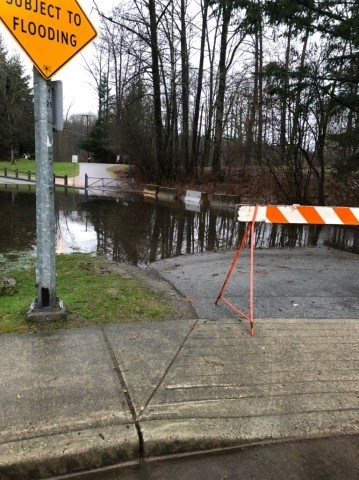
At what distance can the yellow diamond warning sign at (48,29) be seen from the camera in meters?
3.96

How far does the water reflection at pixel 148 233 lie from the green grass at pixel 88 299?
2.23 metres

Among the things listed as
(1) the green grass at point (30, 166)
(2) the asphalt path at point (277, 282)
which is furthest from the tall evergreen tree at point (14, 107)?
(2) the asphalt path at point (277, 282)

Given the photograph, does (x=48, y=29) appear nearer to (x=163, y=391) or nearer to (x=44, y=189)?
(x=44, y=189)

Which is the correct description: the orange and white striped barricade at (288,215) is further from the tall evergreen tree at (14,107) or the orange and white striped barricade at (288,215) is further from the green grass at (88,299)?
the tall evergreen tree at (14,107)

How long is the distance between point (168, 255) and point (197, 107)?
914 inches

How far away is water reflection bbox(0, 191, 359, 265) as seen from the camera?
1030 centimetres

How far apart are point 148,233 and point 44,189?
8.35 m

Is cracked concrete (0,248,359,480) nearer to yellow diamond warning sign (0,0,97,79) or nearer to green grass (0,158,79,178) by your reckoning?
yellow diamond warning sign (0,0,97,79)

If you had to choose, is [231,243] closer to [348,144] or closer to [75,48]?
[348,144]

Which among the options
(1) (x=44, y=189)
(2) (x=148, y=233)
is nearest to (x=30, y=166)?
(2) (x=148, y=233)

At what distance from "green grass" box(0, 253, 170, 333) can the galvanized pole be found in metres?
0.34

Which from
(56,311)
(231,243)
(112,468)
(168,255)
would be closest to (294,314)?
(56,311)

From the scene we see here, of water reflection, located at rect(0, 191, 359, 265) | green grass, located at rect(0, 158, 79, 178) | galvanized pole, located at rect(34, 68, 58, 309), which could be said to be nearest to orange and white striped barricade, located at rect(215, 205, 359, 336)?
galvanized pole, located at rect(34, 68, 58, 309)

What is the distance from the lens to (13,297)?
5.52 meters
